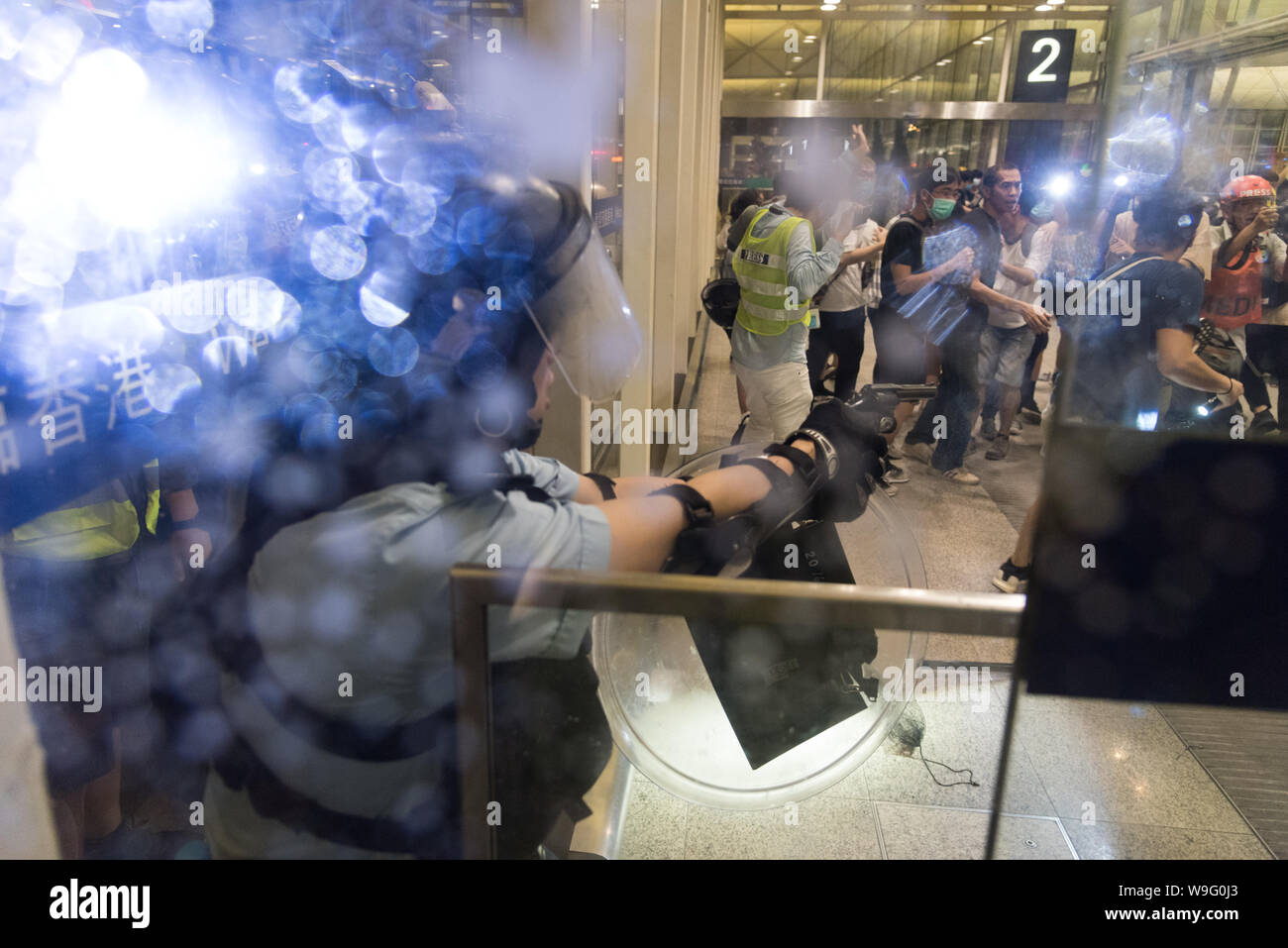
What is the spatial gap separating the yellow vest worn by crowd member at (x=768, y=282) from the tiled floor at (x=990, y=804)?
4.94 ft

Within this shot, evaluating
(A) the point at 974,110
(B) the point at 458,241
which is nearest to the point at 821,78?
(A) the point at 974,110

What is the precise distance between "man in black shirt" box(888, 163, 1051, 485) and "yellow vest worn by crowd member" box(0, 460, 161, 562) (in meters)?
3.99

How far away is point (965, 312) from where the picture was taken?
468cm

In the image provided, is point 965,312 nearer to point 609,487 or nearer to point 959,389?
point 959,389

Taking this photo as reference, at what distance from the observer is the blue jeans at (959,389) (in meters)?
4.60

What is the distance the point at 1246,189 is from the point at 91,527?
4.82m

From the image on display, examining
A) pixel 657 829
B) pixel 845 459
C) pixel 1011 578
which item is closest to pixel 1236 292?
pixel 1011 578

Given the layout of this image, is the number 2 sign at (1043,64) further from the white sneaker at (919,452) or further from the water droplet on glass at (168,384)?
the water droplet on glass at (168,384)

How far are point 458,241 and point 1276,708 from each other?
1018 mm

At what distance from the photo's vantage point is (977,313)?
4.70m
